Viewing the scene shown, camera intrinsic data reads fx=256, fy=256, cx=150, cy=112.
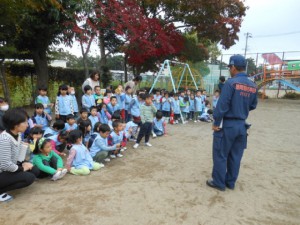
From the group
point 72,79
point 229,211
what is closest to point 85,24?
point 72,79

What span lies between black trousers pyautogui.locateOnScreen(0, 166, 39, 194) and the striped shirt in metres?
0.10

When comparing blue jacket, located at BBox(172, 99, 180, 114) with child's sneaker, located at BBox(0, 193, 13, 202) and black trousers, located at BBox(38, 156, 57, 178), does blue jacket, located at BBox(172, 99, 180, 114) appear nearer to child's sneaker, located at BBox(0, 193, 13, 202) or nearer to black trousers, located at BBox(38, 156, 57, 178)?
black trousers, located at BBox(38, 156, 57, 178)

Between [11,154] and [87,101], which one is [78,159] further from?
[87,101]

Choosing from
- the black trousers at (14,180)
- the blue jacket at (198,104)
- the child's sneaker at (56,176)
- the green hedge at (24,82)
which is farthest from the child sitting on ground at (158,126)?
the green hedge at (24,82)

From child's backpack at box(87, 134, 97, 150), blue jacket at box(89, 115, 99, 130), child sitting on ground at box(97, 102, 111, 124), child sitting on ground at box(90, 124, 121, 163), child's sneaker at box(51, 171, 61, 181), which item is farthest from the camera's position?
child sitting on ground at box(97, 102, 111, 124)

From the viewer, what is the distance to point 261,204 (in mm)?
3379

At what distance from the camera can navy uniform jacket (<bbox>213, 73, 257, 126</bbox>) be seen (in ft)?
11.4

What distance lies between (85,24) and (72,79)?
3.95 meters

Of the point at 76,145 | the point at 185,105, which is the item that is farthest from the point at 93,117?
the point at 185,105

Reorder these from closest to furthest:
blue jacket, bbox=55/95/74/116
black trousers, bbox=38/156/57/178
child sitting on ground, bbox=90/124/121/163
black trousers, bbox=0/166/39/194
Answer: black trousers, bbox=0/166/39/194 → black trousers, bbox=38/156/57/178 → child sitting on ground, bbox=90/124/121/163 → blue jacket, bbox=55/95/74/116

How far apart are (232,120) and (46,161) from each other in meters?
2.85

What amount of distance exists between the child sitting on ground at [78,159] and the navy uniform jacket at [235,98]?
2184mm

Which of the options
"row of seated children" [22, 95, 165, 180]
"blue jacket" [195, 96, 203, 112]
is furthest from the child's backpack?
"blue jacket" [195, 96, 203, 112]

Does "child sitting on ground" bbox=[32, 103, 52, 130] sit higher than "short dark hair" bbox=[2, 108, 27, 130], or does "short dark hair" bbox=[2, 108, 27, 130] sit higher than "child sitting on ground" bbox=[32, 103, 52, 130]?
"short dark hair" bbox=[2, 108, 27, 130]
